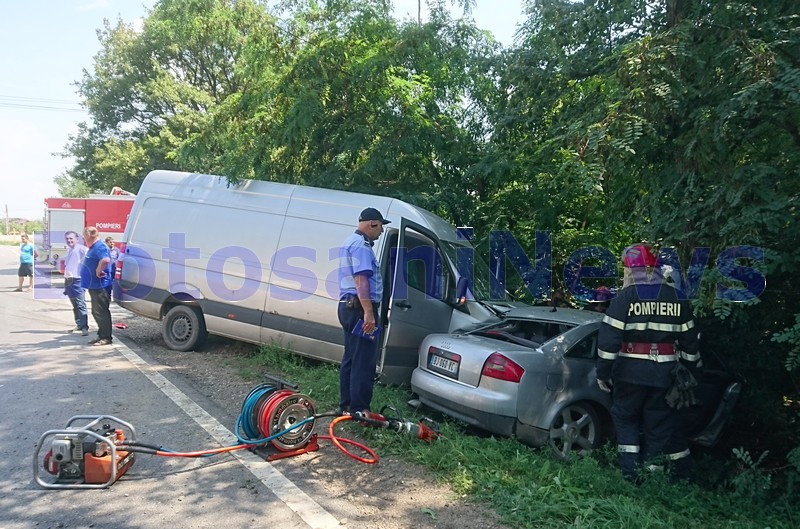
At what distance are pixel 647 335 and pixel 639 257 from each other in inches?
25.4

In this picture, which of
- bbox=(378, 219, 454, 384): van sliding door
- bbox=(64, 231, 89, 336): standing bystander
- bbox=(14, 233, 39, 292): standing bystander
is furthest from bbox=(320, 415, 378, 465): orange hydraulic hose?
bbox=(14, 233, 39, 292): standing bystander

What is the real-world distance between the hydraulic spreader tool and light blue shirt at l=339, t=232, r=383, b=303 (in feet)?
3.39

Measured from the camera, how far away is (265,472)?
4332 mm

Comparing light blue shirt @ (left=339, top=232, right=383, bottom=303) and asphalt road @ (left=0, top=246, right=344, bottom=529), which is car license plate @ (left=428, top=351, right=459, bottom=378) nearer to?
light blue shirt @ (left=339, top=232, right=383, bottom=303)

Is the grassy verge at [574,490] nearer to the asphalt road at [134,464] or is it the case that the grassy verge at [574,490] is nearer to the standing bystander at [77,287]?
the asphalt road at [134,464]

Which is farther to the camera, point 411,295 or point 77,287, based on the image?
point 77,287

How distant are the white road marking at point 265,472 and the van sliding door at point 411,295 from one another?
183 cm

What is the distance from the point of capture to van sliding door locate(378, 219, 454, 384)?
6.40 metres

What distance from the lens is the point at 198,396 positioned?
20.7 ft

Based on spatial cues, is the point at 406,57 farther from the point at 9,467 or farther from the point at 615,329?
the point at 9,467

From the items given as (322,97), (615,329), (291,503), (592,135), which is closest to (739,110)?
(592,135)

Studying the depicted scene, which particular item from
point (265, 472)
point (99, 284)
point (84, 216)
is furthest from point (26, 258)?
point (265, 472)

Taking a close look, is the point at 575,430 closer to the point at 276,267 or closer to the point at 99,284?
the point at 276,267

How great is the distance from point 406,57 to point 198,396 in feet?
20.8
